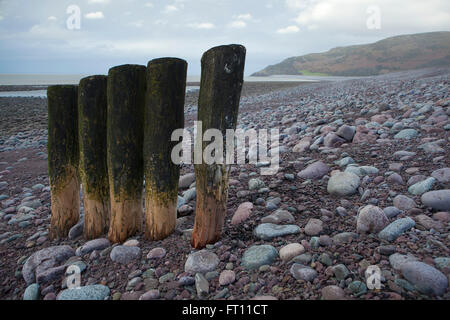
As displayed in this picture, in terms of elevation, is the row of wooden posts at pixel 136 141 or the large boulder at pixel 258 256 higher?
the row of wooden posts at pixel 136 141

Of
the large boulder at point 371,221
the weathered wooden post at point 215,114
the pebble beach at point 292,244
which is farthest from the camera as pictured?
the large boulder at point 371,221

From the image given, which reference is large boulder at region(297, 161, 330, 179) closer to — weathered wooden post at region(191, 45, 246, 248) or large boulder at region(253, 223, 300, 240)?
large boulder at region(253, 223, 300, 240)

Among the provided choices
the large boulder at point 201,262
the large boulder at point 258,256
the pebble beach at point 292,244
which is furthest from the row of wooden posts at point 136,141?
the large boulder at point 258,256

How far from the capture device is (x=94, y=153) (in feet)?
9.12

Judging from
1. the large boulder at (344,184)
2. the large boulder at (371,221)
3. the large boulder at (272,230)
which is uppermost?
the large boulder at (344,184)

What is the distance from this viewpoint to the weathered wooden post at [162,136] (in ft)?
7.81

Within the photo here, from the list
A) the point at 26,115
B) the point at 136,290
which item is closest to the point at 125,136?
the point at 136,290

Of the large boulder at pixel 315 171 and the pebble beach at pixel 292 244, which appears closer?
the pebble beach at pixel 292 244

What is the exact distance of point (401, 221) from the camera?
231cm

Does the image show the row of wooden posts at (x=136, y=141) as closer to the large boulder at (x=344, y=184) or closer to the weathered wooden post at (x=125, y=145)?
the weathered wooden post at (x=125, y=145)

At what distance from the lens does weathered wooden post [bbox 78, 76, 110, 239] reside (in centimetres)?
267

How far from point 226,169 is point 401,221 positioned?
144 centimetres

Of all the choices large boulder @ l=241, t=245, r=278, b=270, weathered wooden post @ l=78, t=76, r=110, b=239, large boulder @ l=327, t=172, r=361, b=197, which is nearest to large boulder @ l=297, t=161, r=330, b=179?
large boulder @ l=327, t=172, r=361, b=197

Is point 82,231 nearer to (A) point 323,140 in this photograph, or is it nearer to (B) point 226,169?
(B) point 226,169
